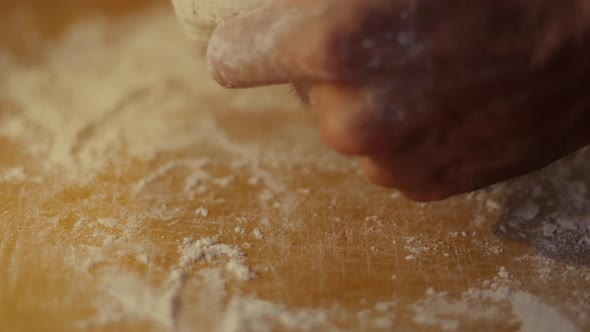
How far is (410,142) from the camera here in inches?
26.2

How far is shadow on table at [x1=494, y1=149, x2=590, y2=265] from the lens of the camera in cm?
78

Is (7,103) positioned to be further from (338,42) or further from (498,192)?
(498,192)

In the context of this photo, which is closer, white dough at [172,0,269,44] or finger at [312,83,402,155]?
finger at [312,83,402,155]

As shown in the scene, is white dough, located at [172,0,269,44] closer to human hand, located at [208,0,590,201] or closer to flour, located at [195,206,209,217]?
human hand, located at [208,0,590,201]

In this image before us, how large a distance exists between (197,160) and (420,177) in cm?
38

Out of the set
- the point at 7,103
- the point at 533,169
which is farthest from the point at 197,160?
the point at 533,169

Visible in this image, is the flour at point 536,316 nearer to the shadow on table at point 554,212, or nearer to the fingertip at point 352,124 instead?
the shadow on table at point 554,212

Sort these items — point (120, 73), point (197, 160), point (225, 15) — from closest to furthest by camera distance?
point (225, 15) < point (197, 160) < point (120, 73)

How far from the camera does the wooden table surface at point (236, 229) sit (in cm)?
67

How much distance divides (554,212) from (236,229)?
433 millimetres

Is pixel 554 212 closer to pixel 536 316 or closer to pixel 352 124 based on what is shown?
pixel 536 316

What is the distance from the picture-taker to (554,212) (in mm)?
840

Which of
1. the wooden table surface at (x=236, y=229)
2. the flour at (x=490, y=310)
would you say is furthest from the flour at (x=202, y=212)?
the flour at (x=490, y=310)

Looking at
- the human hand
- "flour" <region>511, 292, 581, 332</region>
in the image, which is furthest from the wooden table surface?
the human hand
